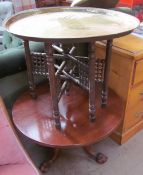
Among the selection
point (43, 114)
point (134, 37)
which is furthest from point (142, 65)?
point (43, 114)

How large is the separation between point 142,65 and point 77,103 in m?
0.46

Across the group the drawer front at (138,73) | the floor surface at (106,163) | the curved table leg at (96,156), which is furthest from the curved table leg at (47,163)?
the drawer front at (138,73)

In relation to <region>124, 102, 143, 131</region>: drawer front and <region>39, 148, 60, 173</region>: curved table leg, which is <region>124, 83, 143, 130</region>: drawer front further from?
<region>39, 148, 60, 173</region>: curved table leg

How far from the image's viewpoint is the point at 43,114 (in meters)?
1.20

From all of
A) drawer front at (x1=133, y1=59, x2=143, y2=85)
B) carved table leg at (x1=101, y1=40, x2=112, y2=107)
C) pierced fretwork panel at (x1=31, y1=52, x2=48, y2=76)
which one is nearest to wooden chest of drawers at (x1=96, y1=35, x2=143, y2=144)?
drawer front at (x1=133, y1=59, x2=143, y2=85)

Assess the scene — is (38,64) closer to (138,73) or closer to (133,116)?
(138,73)

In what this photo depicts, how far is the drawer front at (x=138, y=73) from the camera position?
1178 mm

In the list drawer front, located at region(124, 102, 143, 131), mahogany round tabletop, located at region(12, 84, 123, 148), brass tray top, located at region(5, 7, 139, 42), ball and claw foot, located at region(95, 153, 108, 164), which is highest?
brass tray top, located at region(5, 7, 139, 42)

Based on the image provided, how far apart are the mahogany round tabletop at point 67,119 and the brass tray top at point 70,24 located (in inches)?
19.5

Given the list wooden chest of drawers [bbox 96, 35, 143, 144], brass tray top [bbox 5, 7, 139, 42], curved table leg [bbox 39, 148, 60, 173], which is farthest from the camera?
curved table leg [bbox 39, 148, 60, 173]

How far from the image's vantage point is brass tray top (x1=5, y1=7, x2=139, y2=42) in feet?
2.61

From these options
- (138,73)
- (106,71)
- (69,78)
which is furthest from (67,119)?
(138,73)

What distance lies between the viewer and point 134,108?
4.58 feet

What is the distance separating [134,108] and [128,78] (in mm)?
288
